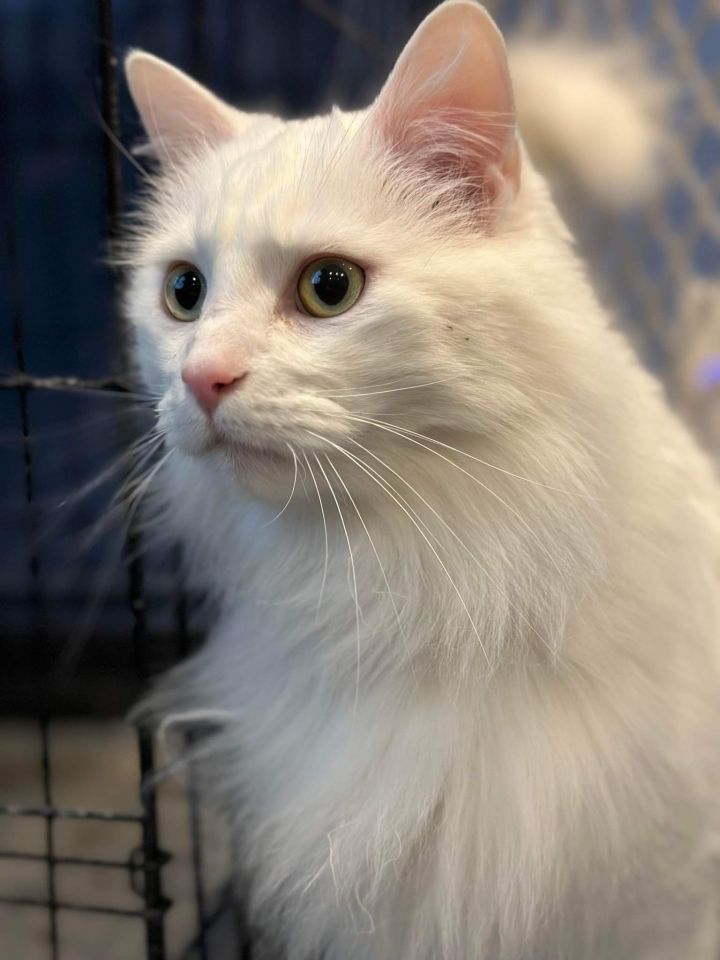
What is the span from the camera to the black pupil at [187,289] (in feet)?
2.54

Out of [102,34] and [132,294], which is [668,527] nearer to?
[132,294]

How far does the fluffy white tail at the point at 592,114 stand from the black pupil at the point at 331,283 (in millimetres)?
638

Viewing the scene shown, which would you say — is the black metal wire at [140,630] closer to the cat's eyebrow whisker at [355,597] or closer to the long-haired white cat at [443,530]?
the long-haired white cat at [443,530]

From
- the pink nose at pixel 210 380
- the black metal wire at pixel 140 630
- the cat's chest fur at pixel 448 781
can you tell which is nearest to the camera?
the pink nose at pixel 210 380

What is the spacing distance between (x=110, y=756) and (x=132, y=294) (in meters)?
1.12

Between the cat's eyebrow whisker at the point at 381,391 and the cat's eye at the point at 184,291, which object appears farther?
the cat's eye at the point at 184,291

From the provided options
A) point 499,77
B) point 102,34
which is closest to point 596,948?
point 499,77

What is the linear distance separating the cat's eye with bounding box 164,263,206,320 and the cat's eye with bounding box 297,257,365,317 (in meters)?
0.15

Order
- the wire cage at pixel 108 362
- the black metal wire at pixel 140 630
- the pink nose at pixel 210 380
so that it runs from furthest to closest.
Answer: the wire cage at pixel 108 362 < the black metal wire at pixel 140 630 < the pink nose at pixel 210 380

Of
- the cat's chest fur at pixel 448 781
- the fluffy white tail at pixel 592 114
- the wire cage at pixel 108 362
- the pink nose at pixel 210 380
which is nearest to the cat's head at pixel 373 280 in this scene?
the pink nose at pixel 210 380

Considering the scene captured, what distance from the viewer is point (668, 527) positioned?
2.56 feet

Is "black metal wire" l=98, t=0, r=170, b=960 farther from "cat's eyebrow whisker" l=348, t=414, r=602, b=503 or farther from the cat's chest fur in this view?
"cat's eyebrow whisker" l=348, t=414, r=602, b=503

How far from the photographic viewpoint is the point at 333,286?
656 mm

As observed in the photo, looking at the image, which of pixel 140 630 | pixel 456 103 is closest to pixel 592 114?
pixel 456 103
